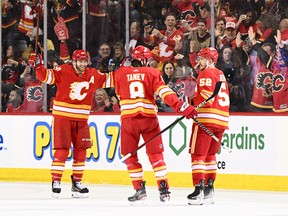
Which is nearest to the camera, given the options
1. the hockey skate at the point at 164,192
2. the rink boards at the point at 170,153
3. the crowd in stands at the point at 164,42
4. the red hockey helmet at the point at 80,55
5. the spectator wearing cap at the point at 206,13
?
the hockey skate at the point at 164,192

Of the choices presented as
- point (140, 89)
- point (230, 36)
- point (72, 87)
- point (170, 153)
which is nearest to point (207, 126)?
point (140, 89)

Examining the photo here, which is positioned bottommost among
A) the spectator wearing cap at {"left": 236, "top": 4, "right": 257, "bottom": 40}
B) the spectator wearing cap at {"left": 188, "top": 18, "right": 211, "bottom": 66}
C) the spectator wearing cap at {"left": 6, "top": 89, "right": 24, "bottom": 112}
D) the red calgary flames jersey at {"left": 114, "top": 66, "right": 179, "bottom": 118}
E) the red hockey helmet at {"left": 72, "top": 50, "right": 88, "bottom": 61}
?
the spectator wearing cap at {"left": 6, "top": 89, "right": 24, "bottom": 112}

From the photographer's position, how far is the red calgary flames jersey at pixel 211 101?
28.3 ft

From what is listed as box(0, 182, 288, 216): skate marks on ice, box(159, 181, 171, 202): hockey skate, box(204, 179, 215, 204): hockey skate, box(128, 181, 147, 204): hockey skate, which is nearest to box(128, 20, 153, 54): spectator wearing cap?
box(0, 182, 288, 216): skate marks on ice

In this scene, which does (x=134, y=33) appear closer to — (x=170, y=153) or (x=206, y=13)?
(x=206, y=13)

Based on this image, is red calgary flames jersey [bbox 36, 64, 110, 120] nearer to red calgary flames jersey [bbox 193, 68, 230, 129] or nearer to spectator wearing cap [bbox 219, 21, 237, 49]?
red calgary flames jersey [bbox 193, 68, 230, 129]

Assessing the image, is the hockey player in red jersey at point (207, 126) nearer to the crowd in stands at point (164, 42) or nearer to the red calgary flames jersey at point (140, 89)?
the red calgary flames jersey at point (140, 89)

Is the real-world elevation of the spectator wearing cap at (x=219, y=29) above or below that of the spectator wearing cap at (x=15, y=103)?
above

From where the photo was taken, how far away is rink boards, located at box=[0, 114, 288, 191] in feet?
33.5

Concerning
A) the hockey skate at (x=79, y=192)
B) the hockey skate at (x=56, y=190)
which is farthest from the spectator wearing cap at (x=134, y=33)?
the hockey skate at (x=56, y=190)

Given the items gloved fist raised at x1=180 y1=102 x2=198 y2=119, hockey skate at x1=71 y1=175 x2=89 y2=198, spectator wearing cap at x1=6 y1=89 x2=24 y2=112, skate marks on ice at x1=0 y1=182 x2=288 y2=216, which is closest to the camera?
skate marks on ice at x1=0 y1=182 x2=288 y2=216

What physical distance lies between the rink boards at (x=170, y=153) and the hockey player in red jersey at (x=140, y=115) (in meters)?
1.94

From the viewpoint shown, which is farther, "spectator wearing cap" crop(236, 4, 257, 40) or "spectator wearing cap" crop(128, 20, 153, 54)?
"spectator wearing cap" crop(128, 20, 153, 54)

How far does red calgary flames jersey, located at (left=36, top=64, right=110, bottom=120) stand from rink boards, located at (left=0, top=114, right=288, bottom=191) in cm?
145
